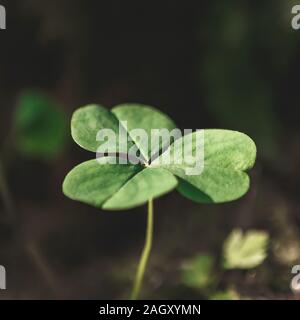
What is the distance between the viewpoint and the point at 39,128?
2016 millimetres

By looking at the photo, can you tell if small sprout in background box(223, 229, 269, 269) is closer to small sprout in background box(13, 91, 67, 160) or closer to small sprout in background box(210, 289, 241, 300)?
small sprout in background box(210, 289, 241, 300)

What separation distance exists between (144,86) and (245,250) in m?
0.96

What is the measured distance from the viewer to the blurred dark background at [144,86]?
1888mm

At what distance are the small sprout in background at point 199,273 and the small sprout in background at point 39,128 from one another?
811mm

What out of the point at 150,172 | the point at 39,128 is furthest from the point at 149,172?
the point at 39,128

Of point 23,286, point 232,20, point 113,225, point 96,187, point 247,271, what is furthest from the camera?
point 232,20

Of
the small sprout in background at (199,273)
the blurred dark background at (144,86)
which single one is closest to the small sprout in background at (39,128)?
the blurred dark background at (144,86)

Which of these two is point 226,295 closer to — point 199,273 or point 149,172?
point 199,273

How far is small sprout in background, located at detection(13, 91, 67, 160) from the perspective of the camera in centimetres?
198

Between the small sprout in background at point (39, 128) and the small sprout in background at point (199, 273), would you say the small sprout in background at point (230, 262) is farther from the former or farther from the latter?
the small sprout in background at point (39, 128)
